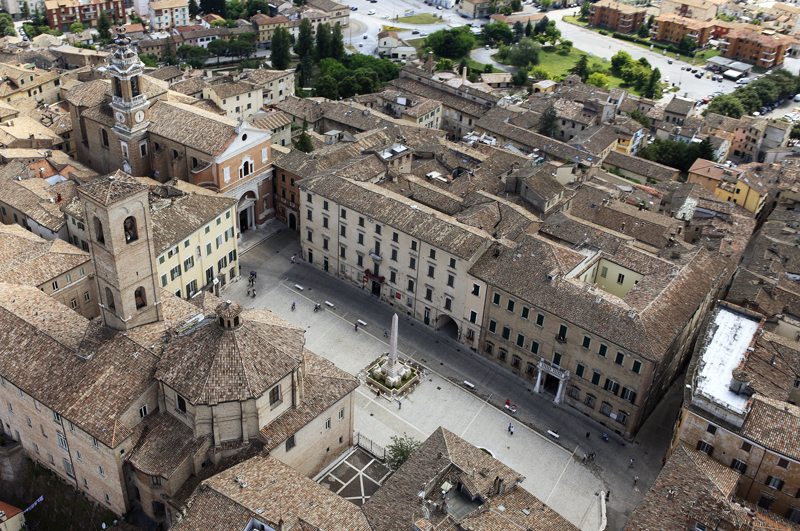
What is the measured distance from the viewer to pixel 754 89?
174000 millimetres

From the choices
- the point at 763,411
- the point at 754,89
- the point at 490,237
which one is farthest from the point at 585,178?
the point at 754,89

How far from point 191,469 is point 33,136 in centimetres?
6558

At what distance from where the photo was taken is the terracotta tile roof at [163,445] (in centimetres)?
5525

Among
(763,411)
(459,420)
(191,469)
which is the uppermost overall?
(763,411)

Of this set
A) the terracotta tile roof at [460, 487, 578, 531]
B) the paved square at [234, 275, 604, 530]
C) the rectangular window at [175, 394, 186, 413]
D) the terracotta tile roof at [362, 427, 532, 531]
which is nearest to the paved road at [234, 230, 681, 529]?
the paved square at [234, 275, 604, 530]

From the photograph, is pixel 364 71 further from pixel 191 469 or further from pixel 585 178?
pixel 191 469

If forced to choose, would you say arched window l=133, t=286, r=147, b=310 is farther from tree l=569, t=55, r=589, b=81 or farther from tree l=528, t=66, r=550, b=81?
tree l=569, t=55, r=589, b=81

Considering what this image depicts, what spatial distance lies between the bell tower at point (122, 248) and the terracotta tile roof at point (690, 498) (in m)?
41.4

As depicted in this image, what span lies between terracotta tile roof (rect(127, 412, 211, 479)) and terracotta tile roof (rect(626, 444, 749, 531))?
3301 centimetres

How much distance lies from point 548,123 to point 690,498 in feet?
302

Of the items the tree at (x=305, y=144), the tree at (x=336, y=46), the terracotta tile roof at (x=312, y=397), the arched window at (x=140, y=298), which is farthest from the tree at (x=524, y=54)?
the arched window at (x=140, y=298)

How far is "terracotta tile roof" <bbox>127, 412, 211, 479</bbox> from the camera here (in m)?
55.2

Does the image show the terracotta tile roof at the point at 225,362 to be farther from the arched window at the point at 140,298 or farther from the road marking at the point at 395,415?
the road marking at the point at 395,415

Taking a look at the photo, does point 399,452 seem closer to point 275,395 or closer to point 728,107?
point 275,395
